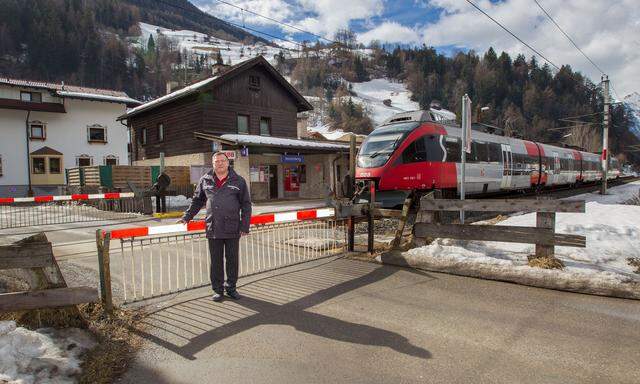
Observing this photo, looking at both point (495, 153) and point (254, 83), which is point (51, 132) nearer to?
point (254, 83)

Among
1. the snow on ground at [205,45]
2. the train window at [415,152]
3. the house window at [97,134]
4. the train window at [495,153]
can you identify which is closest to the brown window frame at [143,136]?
the house window at [97,134]

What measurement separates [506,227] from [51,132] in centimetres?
3666

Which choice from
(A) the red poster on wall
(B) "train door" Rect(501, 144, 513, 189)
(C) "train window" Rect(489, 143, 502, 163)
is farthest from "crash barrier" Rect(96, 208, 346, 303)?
(A) the red poster on wall

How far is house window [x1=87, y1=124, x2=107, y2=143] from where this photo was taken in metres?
34.7

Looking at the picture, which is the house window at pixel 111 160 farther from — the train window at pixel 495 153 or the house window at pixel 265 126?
the train window at pixel 495 153

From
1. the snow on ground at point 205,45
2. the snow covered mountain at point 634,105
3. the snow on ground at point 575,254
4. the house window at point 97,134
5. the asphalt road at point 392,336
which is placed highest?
the snow on ground at point 205,45

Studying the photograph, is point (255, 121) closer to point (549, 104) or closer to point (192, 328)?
point (192, 328)

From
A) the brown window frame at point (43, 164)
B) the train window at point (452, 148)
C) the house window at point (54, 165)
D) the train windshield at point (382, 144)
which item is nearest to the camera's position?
the train windshield at point (382, 144)

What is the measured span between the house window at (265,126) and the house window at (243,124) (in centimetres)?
130

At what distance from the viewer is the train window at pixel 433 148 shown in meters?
12.5

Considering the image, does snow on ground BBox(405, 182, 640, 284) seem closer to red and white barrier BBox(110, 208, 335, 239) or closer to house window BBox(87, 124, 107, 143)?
red and white barrier BBox(110, 208, 335, 239)

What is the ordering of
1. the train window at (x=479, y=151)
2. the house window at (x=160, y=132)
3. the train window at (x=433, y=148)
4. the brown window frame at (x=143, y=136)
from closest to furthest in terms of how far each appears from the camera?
the train window at (x=433, y=148) → the train window at (x=479, y=151) → the house window at (x=160, y=132) → the brown window frame at (x=143, y=136)

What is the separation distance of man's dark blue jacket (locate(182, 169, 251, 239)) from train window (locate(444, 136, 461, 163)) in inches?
382

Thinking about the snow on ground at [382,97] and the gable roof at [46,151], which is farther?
the snow on ground at [382,97]
